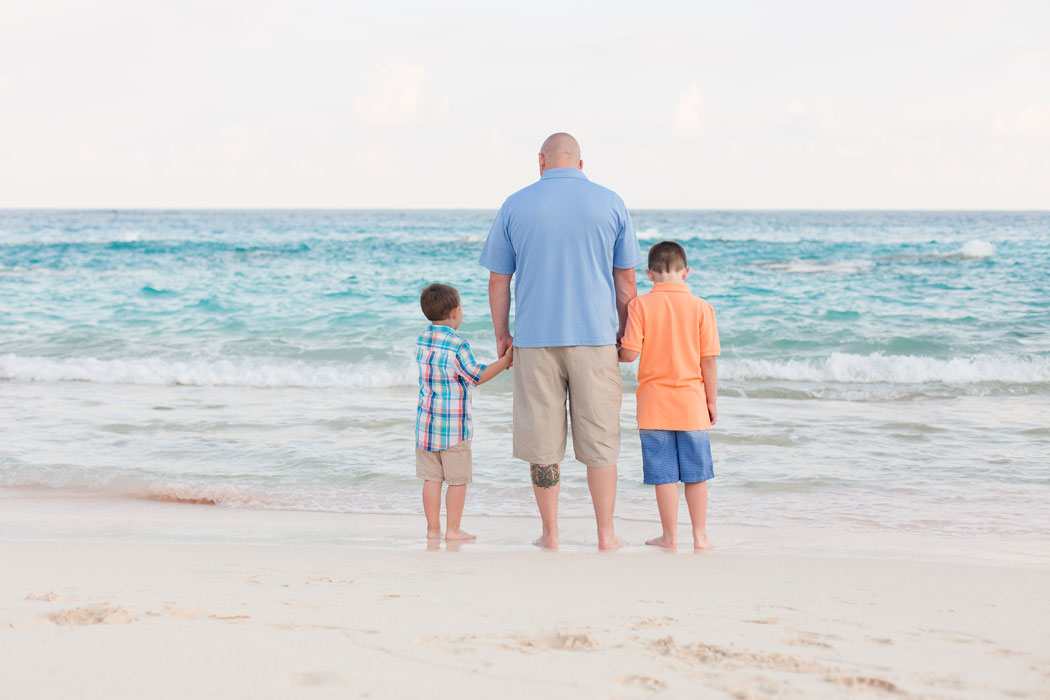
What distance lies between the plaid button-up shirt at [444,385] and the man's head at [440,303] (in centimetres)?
6

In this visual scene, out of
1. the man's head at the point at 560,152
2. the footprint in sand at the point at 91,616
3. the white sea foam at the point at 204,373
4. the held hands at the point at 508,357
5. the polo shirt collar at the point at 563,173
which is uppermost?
the man's head at the point at 560,152

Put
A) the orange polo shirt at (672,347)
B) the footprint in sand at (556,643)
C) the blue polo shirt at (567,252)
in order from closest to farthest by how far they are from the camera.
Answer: the footprint in sand at (556,643), the blue polo shirt at (567,252), the orange polo shirt at (672,347)

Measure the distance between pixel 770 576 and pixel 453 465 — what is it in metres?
1.49

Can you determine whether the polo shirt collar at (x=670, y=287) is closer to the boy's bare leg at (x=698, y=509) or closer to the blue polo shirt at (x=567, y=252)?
the blue polo shirt at (x=567, y=252)

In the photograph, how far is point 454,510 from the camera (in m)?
3.98

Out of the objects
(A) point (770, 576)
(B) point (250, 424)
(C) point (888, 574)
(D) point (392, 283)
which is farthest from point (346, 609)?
(D) point (392, 283)

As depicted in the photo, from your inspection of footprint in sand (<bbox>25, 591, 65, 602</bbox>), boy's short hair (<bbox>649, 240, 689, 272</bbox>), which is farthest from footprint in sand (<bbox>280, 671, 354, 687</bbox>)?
boy's short hair (<bbox>649, 240, 689, 272</bbox>)

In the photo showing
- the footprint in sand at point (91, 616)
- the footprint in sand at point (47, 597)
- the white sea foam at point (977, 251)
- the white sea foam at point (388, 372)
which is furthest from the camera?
the white sea foam at point (977, 251)

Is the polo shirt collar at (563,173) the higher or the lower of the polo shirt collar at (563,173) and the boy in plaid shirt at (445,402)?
the higher

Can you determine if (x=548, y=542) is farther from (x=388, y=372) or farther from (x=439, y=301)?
(x=388, y=372)

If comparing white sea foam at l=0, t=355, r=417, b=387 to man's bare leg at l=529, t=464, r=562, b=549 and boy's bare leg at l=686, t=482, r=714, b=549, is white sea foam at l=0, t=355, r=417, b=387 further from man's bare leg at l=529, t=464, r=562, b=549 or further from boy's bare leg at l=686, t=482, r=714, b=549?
boy's bare leg at l=686, t=482, r=714, b=549

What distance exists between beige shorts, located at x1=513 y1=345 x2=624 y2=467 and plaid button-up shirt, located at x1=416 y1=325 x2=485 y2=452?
0.86 feet

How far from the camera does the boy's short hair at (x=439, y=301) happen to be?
379 cm

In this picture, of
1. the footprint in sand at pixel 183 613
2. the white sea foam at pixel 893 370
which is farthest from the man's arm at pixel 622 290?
the white sea foam at pixel 893 370
